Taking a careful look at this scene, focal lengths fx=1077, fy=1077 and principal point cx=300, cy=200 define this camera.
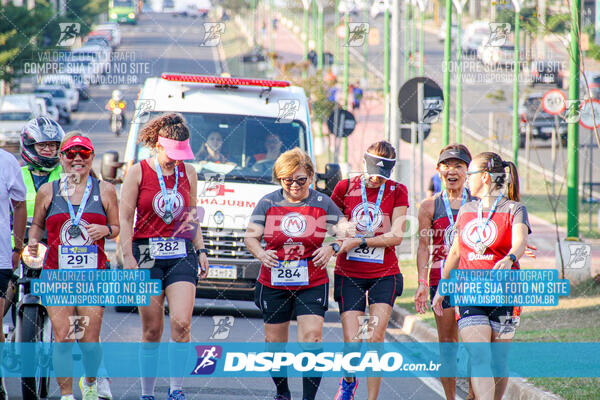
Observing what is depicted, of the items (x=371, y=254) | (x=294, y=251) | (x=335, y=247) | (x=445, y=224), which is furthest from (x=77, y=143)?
(x=445, y=224)

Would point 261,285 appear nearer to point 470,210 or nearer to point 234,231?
point 470,210

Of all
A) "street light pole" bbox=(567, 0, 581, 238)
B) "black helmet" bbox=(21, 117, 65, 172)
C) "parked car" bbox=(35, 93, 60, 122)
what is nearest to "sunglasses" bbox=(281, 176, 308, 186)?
"black helmet" bbox=(21, 117, 65, 172)

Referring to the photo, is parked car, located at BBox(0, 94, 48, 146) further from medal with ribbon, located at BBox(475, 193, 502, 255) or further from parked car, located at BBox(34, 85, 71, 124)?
medal with ribbon, located at BBox(475, 193, 502, 255)

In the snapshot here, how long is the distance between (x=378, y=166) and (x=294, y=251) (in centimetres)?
91

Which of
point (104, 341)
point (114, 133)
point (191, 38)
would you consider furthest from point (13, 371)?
point (191, 38)

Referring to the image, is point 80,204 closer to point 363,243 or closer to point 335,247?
point 335,247

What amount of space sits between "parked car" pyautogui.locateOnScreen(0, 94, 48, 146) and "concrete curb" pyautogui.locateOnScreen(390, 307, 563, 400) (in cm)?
2964

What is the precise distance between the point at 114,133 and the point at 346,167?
18.2 m

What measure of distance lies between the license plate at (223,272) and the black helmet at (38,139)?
167 inches

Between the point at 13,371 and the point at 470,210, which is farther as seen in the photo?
the point at 13,371

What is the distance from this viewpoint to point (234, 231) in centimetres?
1210

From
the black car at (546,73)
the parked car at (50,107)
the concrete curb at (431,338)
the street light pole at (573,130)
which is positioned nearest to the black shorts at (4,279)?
the concrete curb at (431,338)

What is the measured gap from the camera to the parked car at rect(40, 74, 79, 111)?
54.3 metres

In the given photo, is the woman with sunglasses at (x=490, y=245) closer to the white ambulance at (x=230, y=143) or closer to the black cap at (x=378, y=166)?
the black cap at (x=378, y=166)
